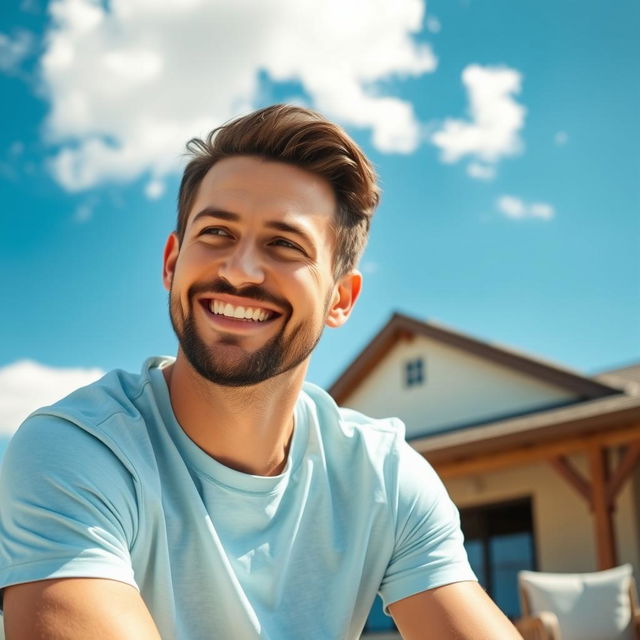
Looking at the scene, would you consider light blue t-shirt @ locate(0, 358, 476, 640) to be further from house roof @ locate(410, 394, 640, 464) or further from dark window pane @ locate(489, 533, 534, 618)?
dark window pane @ locate(489, 533, 534, 618)

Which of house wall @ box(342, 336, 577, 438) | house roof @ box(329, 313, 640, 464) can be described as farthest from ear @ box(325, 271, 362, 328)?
house wall @ box(342, 336, 577, 438)

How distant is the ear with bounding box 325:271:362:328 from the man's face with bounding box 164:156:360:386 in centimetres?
21

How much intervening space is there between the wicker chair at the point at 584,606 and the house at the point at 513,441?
3.23 metres

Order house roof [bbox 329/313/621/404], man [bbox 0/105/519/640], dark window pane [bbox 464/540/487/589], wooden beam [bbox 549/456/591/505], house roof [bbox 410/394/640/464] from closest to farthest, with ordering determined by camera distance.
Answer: man [bbox 0/105/519/640]
house roof [bbox 410/394/640/464]
wooden beam [bbox 549/456/591/505]
dark window pane [bbox 464/540/487/589]
house roof [bbox 329/313/621/404]

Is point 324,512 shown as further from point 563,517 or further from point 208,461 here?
point 563,517

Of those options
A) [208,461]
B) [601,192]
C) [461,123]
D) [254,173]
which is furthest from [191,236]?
[461,123]

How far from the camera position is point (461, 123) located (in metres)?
37.5

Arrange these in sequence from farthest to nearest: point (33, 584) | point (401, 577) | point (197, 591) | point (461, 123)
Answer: point (461, 123)
point (401, 577)
point (197, 591)
point (33, 584)

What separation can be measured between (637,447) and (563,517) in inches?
75.1

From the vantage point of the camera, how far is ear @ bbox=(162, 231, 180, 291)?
7.62 ft

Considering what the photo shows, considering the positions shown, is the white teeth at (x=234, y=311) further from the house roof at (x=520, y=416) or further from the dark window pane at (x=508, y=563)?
the dark window pane at (x=508, y=563)

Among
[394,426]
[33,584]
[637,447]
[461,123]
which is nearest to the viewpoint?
[33,584]

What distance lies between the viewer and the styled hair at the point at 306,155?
2.24 meters

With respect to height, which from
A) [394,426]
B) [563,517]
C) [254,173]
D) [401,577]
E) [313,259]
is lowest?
[401,577]
